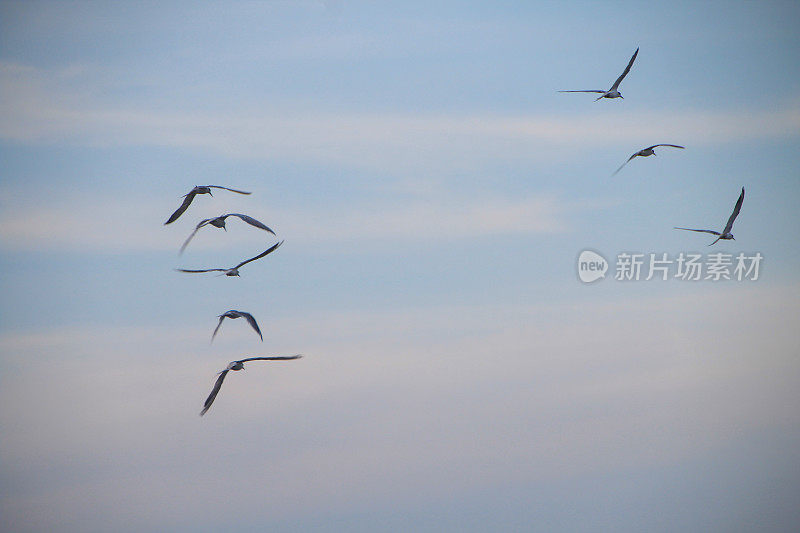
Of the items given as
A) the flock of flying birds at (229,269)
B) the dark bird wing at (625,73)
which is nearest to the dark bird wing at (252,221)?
the flock of flying birds at (229,269)

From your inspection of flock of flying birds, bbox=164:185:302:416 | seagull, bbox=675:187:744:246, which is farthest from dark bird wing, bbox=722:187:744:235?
flock of flying birds, bbox=164:185:302:416

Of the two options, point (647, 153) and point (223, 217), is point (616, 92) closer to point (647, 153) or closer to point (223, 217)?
point (647, 153)

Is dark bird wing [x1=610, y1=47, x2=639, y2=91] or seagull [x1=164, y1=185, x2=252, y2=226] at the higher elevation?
dark bird wing [x1=610, y1=47, x2=639, y2=91]

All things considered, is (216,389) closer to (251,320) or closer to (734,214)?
(251,320)

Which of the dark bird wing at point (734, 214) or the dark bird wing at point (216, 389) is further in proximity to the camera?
the dark bird wing at point (734, 214)

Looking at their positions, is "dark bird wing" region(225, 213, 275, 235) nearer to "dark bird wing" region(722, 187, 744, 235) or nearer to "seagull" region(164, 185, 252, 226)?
"seagull" region(164, 185, 252, 226)

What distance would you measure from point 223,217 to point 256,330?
4889mm

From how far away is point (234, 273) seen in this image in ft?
123

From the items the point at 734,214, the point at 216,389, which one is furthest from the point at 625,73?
the point at 216,389

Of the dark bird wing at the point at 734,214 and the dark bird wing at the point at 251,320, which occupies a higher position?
the dark bird wing at the point at 734,214

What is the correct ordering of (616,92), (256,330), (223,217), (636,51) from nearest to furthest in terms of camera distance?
1. (256,330)
2. (223,217)
3. (636,51)
4. (616,92)

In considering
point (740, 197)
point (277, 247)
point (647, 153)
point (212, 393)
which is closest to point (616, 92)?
point (647, 153)

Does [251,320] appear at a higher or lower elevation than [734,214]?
lower

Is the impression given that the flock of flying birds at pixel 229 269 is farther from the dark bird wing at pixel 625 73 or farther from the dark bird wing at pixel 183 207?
the dark bird wing at pixel 625 73
